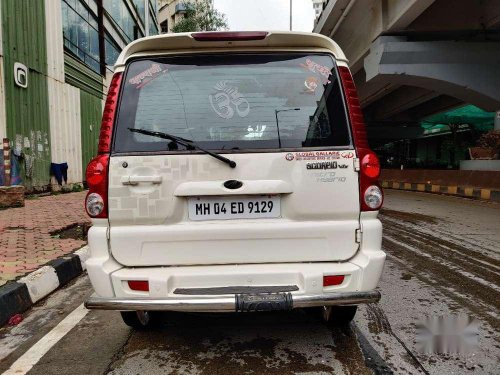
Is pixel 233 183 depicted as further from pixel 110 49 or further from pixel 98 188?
pixel 110 49

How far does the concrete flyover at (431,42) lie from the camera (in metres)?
13.3

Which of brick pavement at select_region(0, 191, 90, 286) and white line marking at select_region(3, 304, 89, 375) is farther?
brick pavement at select_region(0, 191, 90, 286)

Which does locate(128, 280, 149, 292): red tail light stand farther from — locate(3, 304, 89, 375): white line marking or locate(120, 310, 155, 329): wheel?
locate(3, 304, 89, 375): white line marking

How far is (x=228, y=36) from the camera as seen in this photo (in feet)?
9.14

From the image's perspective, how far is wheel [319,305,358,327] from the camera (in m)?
3.15

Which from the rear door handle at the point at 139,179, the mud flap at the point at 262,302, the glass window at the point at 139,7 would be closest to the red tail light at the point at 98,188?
the rear door handle at the point at 139,179

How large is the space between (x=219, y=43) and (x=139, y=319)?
1883 millimetres

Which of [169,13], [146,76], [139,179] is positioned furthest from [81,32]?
[169,13]

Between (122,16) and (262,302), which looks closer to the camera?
(262,302)

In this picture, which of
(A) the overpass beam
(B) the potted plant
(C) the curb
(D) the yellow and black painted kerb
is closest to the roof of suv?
(C) the curb

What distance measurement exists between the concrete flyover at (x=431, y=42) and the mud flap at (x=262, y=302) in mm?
11465

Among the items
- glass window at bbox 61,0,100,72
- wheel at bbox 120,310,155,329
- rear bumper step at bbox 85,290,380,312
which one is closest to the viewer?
rear bumper step at bbox 85,290,380,312

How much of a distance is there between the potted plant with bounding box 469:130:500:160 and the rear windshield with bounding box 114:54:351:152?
13.4 metres

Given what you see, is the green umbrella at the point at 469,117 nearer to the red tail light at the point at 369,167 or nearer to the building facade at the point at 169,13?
the red tail light at the point at 369,167
